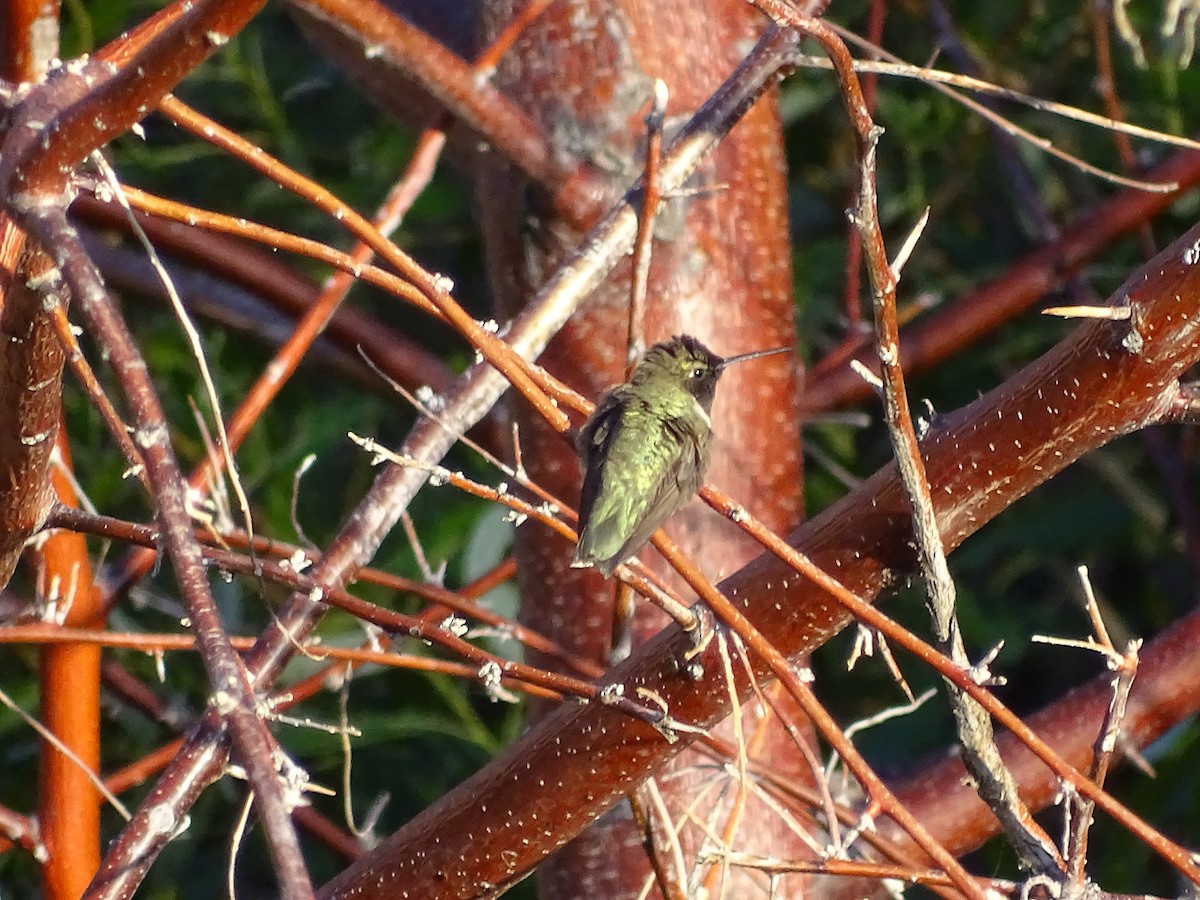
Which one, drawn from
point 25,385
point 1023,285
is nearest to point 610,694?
point 25,385

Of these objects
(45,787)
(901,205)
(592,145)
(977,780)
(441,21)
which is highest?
(901,205)

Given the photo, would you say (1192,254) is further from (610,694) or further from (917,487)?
(610,694)

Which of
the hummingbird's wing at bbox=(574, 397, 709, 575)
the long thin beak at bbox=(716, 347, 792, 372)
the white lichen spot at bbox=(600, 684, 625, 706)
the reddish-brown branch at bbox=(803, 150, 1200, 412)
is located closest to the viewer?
the white lichen spot at bbox=(600, 684, 625, 706)

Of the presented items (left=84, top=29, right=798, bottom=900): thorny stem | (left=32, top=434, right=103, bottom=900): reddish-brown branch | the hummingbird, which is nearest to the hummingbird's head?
the hummingbird

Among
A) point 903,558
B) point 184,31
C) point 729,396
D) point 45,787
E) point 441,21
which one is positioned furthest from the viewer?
point 441,21

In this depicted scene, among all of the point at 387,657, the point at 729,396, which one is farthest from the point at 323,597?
the point at 729,396

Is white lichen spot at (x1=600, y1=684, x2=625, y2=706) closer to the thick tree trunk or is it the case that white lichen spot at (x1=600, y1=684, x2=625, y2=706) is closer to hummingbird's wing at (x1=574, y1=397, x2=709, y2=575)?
hummingbird's wing at (x1=574, y1=397, x2=709, y2=575)

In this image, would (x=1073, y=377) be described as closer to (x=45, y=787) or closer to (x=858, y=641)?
(x=858, y=641)
